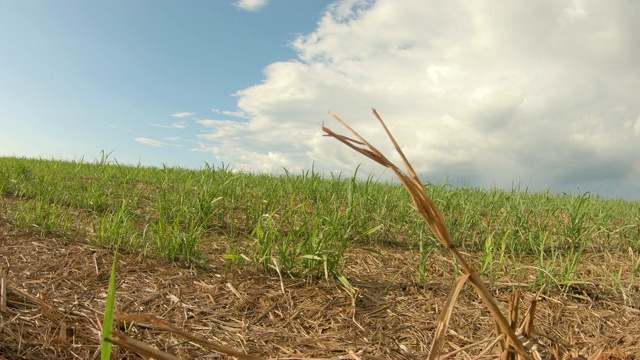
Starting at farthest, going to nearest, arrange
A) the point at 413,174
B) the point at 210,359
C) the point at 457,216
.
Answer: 1. the point at 457,216
2. the point at 210,359
3. the point at 413,174

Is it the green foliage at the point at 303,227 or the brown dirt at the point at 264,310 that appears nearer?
the brown dirt at the point at 264,310

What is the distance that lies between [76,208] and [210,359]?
10.4ft

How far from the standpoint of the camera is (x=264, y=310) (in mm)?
2408

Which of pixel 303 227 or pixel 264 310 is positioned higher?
pixel 303 227

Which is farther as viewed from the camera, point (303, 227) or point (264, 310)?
point (303, 227)

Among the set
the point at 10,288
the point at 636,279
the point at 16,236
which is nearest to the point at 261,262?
the point at 10,288

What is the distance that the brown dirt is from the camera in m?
2.08

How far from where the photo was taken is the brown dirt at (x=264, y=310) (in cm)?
208

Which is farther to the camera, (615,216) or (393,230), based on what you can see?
(615,216)

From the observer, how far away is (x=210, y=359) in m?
1.98

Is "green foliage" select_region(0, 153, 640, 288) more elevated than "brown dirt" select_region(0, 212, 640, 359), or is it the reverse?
"green foliage" select_region(0, 153, 640, 288)

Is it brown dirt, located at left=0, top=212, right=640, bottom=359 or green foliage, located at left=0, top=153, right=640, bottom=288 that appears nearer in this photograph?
brown dirt, located at left=0, top=212, right=640, bottom=359

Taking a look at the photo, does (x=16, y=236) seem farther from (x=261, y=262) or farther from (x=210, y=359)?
(x=210, y=359)

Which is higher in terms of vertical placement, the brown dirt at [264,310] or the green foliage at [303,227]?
the green foliage at [303,227]
